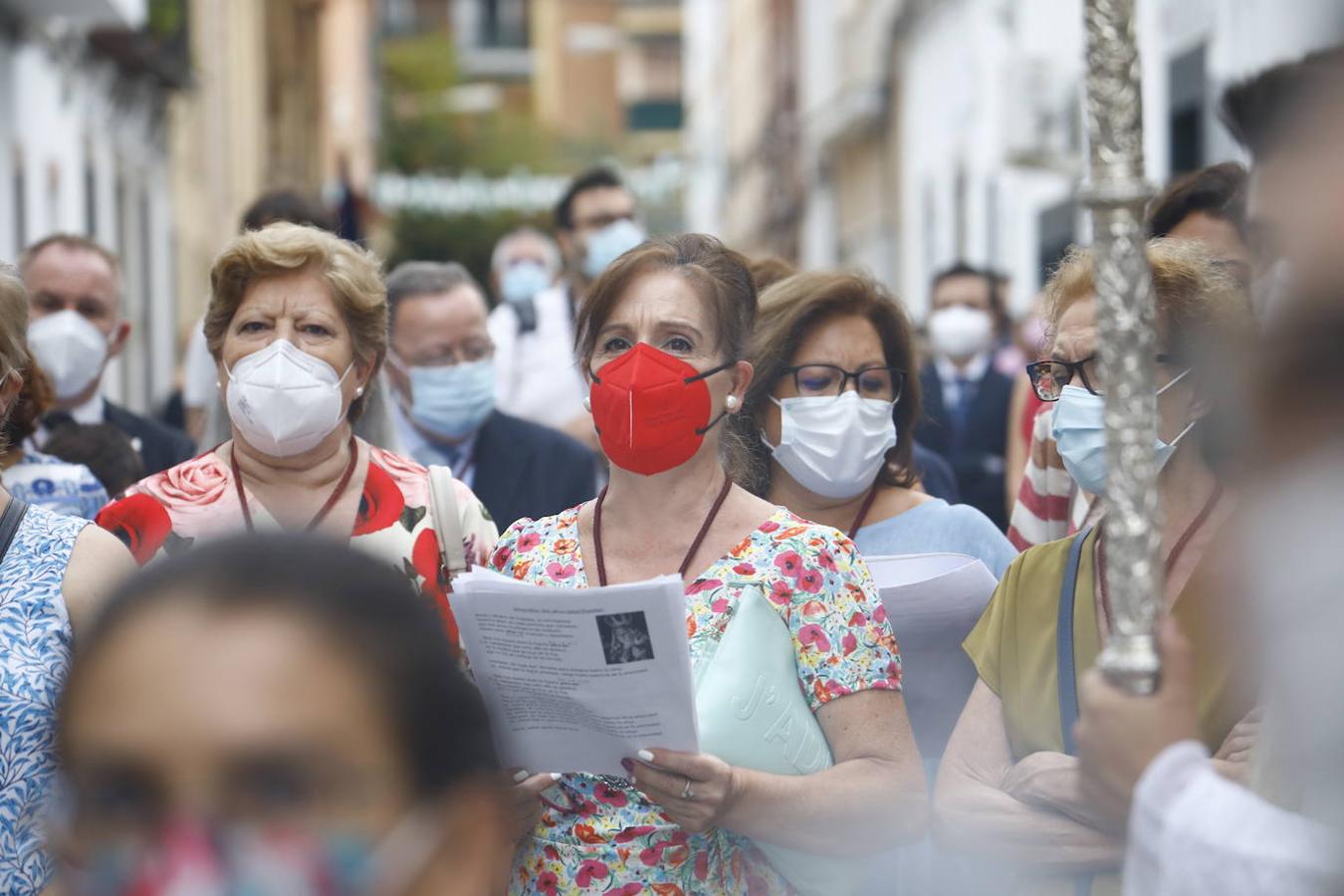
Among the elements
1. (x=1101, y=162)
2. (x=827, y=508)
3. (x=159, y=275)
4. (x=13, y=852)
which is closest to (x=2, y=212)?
(x=159, y=275)

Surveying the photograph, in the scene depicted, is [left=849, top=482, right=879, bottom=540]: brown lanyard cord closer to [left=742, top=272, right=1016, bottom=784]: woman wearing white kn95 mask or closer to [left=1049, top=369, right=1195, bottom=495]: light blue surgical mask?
[left=742, top=272, right=1016, bottom=784]: woman wearing white kn95 mask

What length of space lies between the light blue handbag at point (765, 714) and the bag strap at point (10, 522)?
4.16ft

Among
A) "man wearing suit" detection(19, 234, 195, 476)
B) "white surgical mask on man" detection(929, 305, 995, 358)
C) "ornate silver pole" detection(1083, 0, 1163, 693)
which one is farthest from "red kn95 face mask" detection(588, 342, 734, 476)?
"white surgical mask on man" detection(929, 305, 995, 358)

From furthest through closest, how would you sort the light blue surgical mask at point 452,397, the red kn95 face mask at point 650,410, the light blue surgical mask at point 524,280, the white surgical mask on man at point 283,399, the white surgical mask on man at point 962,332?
the light blue surgical mask at point 524,280 < the white surgical mask on man at point 962,332 < the light blue surgical mask at point 452,397 < the white surgical mask on man at point 283,399 < the red kn95 face mask at point 650,410

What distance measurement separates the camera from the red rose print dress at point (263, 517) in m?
4.23

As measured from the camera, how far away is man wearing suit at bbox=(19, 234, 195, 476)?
20.3 feet

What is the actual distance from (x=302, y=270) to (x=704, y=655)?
1.58m

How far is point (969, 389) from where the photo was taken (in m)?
9.27

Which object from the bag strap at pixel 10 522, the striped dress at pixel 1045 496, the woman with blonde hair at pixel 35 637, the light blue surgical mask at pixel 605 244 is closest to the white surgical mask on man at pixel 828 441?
the striped dress at pixel 1045 496

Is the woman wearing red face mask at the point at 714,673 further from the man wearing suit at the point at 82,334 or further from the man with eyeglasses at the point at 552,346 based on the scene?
the man with eyeglasses at the point at 552,346

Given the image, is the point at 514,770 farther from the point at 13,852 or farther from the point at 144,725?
the point at 144,725

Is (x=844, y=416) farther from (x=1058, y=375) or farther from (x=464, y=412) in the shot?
(x=464, y=412)

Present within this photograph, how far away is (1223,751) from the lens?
3.22 m

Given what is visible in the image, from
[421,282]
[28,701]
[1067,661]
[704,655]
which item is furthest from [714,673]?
[421,282]
